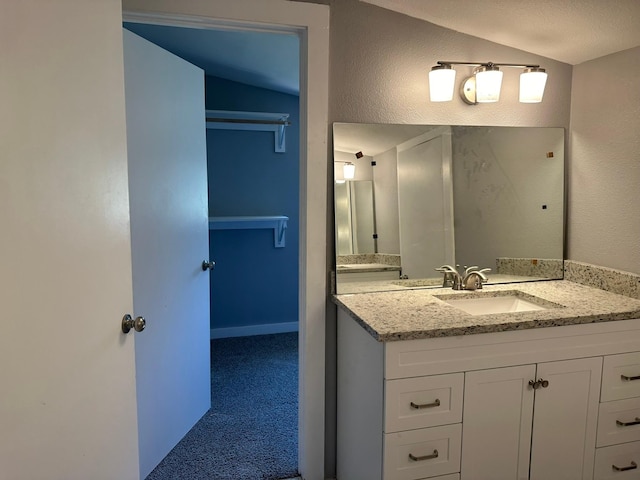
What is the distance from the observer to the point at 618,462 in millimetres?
1803

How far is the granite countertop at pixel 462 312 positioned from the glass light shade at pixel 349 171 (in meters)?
0.49

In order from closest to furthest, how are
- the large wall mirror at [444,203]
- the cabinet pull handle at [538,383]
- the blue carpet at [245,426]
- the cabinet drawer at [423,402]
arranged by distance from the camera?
the cabinet drawer at [423,402] < the cabinet pull handle at [538,383] < the large wall mirror at [444,203] < the blue carpet at [245,426]

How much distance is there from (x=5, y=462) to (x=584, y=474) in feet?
5.99

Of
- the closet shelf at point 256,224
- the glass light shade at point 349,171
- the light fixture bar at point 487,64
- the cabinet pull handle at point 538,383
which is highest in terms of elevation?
the light fixture bar at point 487,64

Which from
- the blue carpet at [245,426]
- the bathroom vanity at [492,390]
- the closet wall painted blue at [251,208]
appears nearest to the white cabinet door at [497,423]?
the bathroom vanity at [492,390]

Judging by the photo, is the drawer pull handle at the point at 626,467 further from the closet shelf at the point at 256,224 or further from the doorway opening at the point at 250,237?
the closet shelf at the point at 256,224

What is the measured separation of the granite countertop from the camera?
1.55m

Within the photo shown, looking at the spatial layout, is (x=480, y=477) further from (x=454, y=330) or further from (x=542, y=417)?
(x=454, y=330)

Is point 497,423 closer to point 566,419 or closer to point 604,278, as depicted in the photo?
point 566,419

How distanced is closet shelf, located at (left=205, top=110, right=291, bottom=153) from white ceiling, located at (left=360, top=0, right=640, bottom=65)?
78.9 inches

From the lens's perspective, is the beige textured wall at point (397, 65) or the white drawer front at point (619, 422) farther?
the beige textured wall at point (397, 65)

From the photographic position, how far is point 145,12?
1711 mm

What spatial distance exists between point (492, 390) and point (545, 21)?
135cm

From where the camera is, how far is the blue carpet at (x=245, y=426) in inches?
85.2
